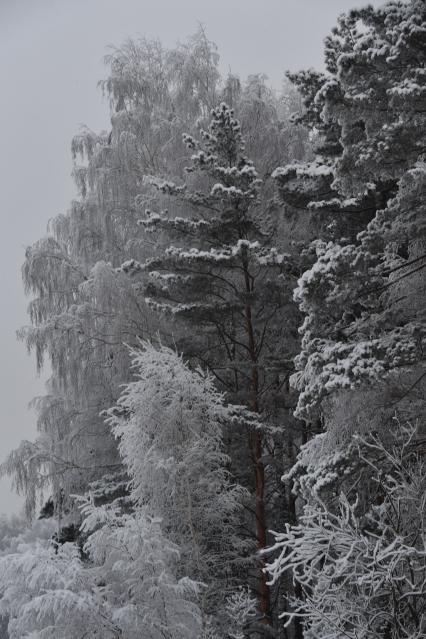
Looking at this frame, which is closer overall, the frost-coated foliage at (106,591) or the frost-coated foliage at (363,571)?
the frost-coated foliage at (363,571)

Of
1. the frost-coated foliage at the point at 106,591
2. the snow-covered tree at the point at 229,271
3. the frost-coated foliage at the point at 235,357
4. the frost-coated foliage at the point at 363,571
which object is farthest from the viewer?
the snow-covered tree at the point at 229,271

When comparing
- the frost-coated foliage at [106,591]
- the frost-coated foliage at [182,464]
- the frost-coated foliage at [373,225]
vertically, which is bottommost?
the frost-coated foliage at [106,591]

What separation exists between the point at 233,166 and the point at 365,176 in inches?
152

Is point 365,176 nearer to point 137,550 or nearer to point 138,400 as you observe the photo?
point 138,400

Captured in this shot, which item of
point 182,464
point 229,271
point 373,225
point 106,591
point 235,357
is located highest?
point 229,271

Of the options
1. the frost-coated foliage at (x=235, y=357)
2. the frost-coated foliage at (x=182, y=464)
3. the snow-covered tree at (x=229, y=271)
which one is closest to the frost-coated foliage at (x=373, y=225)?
the frost-coated foliage at (x=235, y=357)

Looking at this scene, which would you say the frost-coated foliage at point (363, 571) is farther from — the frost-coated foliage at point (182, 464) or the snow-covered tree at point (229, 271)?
the snow-covered tree at point (229, 271)

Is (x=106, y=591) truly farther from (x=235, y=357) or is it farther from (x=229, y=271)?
(x=229, y=271)

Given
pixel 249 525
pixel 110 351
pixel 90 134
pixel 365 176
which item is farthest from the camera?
pixel 90 134

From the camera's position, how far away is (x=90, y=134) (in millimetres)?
14625

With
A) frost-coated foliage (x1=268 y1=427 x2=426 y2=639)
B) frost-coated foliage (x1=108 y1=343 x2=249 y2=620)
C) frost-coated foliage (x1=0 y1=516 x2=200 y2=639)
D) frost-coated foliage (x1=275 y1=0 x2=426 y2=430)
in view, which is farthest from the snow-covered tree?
frost-coated foliage (x1=268 y1=427 x2=426 y2=639)

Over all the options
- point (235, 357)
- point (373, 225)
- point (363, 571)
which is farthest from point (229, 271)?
point (363, 571)

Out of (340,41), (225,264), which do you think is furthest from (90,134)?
(340,41)

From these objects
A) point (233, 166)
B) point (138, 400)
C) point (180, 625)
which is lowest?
point (180, 625)
